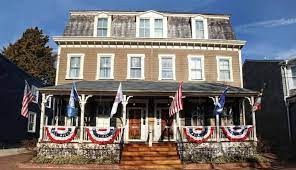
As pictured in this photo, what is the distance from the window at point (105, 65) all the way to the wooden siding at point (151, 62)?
0.26 metres

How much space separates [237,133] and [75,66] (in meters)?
11.1

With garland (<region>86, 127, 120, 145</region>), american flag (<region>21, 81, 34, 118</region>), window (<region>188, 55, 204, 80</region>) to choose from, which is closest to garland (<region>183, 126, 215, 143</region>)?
garland (<region>86, 127, 120, 145</region>)

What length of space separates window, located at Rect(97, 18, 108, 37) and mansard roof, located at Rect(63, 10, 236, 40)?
422 millimetres

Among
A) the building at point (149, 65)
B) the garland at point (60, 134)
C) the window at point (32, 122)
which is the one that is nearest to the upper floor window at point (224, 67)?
the building at point (149, 65)

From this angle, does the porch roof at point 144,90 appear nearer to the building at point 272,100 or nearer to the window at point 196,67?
the window at point 196,67

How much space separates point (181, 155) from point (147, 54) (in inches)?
306

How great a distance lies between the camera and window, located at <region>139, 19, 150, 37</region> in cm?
2175

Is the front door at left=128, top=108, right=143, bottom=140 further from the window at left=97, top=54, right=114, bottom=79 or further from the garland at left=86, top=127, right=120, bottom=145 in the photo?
the garland at left=86, top=127, right=120, bottom=145

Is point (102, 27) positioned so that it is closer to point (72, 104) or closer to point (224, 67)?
point (72, 104)

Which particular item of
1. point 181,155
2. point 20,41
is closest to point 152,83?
point 181,155

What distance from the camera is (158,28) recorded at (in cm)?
2197

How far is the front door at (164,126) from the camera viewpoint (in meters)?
19.8

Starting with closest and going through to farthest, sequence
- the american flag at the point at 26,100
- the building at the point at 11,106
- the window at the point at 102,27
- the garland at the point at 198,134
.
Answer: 1. the garland at the point at 198,134
2. the american flag at the point at 26,100
3. the building at the point at 11,106
4. the window at the point at 102,27

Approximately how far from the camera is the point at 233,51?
21.6 meters
